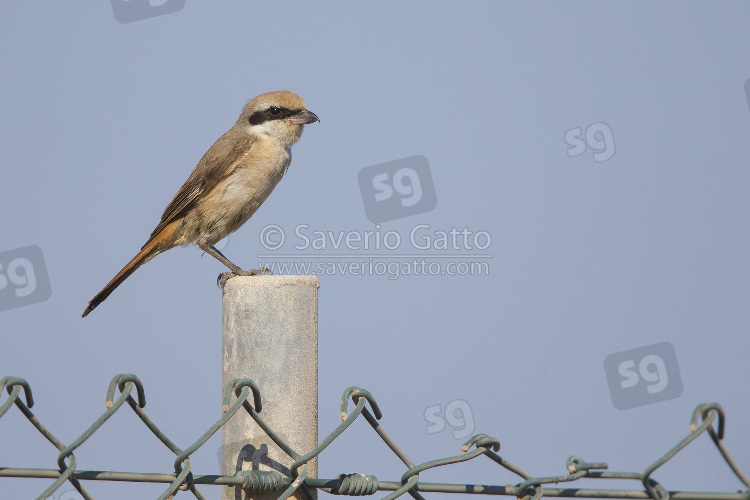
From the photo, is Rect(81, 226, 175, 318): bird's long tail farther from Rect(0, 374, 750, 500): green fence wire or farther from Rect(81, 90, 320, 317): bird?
Rect(0, 374, 750, 500): green fence wire

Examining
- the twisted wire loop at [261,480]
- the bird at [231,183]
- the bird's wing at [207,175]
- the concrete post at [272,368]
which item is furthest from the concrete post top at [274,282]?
the bird's wing at [207,175]

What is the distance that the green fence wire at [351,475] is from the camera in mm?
1365

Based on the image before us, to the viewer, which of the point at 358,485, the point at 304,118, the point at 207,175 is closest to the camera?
the point at 358,485

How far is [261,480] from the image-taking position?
1544 millimetres

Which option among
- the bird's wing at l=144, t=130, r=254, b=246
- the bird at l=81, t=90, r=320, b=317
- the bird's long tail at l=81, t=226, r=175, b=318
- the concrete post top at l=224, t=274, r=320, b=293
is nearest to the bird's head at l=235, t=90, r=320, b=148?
the bird at l=81, t=90, r=320, b=317

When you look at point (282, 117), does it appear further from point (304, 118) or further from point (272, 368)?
point (272, 368)

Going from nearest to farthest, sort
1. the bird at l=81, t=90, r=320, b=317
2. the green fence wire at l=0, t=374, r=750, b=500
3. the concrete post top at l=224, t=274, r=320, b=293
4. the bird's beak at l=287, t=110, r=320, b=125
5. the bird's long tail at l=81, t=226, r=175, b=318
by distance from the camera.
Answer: the green fence wire at l=0, t=374, r=750, b=500 < the concrete post top at l=224, t=274, r=320, b=293 < the bird's long tail at l=81, t=226, r=175, b=318 < the bird at l=81, t=90, r=320, b=317 < the bird's beak at l=287, t=110, r=320, b=125

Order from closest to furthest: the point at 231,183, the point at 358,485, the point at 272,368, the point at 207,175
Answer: the point at 358,485 < the point at 272,368 < the point at 231,183 < the point at 207,175

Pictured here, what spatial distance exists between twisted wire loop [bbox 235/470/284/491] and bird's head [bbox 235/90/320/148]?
12.5 feet

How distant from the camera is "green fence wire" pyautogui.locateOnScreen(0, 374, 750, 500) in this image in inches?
53.7

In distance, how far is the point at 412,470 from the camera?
1.47m

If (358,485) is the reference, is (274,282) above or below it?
above

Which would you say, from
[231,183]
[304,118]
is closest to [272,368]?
[231,183]

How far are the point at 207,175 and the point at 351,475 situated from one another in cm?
383
